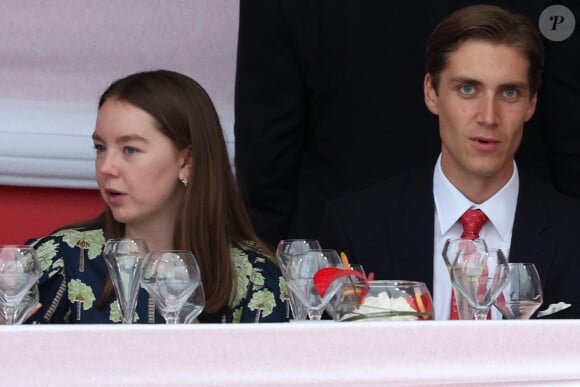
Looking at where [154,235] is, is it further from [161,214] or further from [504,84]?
[504,84]

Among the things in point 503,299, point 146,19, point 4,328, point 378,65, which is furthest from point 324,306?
point 146,19

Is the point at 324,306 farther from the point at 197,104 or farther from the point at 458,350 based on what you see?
the point at 197,104

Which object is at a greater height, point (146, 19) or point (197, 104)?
point (146, 19)

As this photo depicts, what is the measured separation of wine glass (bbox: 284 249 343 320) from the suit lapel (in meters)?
0.56

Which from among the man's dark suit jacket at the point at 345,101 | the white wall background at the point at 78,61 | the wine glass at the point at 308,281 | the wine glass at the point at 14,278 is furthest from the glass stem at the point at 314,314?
the white wall background at the point at 78,61

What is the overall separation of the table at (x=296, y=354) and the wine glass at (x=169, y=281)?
18.0 inches

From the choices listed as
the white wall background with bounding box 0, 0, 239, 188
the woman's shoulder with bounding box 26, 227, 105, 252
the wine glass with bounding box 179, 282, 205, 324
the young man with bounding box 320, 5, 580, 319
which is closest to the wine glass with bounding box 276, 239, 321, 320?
the wine glass with bounding box 179, 282, 205, 324

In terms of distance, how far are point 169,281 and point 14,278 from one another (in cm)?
20

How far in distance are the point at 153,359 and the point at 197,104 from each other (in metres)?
1.20

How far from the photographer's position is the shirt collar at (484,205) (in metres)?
2.21

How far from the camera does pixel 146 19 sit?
2.99 meters

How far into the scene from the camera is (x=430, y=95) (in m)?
2.31

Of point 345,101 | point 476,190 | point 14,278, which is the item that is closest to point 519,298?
point 476,190

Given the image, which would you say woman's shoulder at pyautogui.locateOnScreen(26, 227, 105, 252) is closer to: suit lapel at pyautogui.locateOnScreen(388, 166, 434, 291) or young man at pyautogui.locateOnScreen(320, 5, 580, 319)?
young man at pyautogui.locateOnScreen(320, 5, 580, 319)
